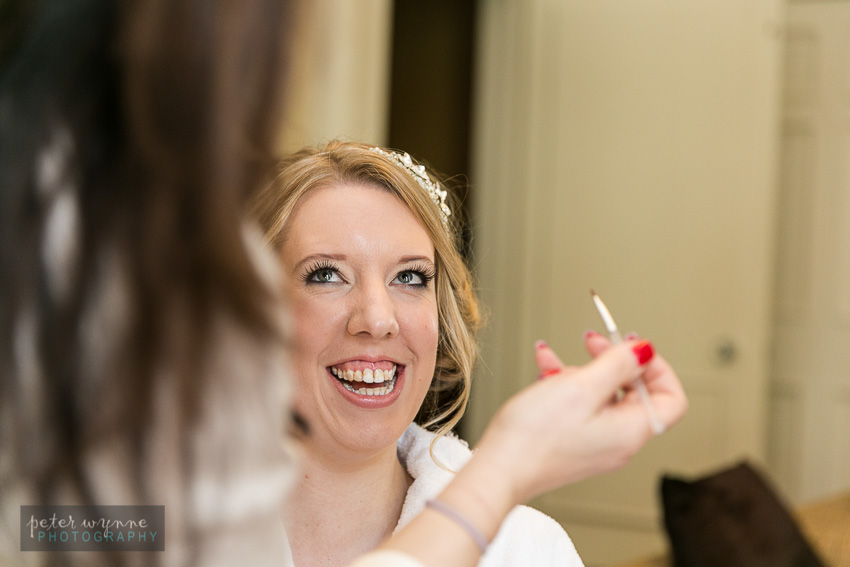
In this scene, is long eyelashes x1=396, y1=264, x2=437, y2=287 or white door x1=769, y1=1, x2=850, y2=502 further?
white door x1=769, y1=1, x2=850, y2=502

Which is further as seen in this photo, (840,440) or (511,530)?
(840,440)

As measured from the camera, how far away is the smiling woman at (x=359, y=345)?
124 centimetres

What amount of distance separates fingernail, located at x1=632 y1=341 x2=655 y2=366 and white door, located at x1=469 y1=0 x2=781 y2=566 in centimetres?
268

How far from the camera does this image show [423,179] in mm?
1410

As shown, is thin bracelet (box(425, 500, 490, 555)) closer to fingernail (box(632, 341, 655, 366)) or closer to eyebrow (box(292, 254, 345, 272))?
fingernail (box(632, 341, 655, 366))

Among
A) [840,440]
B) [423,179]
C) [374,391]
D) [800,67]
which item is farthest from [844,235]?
[374,391]

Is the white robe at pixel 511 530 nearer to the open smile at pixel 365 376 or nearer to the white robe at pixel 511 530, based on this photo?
the white robe at pixel 511 530

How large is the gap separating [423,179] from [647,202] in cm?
233

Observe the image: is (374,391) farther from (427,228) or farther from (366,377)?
(427,228)

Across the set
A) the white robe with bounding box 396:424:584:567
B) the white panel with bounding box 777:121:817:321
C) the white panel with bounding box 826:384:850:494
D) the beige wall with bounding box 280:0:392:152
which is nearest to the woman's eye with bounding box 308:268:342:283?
the white robe with bounding box 396:424:584:567

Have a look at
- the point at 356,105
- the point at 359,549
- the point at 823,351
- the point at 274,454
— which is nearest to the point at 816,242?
the point at 823,351

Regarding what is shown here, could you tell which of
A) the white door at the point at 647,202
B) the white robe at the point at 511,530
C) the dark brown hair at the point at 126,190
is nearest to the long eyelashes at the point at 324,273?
the white robe at the point at 511,530

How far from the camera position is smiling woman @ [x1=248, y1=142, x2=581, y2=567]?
124 cm

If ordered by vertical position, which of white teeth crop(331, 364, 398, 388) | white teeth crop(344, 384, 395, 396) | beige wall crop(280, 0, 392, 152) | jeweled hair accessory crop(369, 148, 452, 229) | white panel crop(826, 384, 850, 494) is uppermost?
beige wall crop(280, 0, 392, 152)
